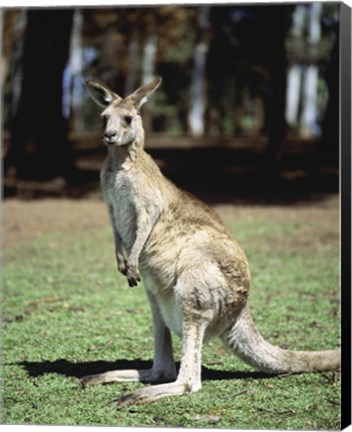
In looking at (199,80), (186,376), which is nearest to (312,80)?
(199,80)

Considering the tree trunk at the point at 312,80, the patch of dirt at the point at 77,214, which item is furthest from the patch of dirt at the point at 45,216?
the tree trunk at the point at 312,80

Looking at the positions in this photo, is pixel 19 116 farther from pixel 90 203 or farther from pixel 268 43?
pixel 268 43

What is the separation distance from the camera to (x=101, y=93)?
4.11 metres

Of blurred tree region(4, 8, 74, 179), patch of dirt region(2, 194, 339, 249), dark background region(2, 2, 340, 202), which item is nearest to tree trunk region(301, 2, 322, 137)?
dark background region(2, 2, 340, 202)

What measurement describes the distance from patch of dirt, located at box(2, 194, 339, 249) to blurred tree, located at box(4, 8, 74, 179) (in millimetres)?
839

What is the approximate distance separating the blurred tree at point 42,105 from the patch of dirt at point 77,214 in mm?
839

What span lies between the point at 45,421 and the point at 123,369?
616 millimetres

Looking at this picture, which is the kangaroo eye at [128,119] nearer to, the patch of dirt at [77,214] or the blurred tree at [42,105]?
the patch of dirt at [77,214]

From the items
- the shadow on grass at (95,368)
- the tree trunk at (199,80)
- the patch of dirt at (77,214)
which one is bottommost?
the shadow on grass at (95,368)

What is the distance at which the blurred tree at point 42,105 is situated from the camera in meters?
11.0

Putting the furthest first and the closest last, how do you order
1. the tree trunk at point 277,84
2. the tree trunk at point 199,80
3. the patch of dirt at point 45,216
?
the tree trunk at point 199,80
the tree trunk at point 277,84
the patch of dirt at point 45,216

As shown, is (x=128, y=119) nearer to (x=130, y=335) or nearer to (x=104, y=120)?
(x=104, y=120)

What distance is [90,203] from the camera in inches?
422

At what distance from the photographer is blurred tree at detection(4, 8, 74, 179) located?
36.0ft
